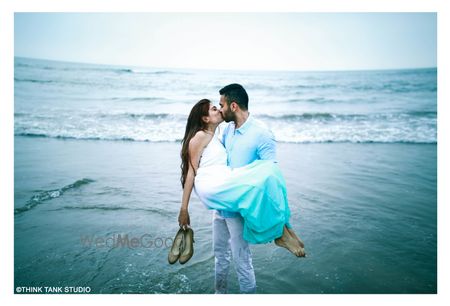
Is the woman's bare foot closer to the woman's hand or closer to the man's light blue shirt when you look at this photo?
the man's light blue shirt

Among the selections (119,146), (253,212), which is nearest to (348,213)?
(253,212)

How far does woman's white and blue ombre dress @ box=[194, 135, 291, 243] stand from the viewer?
8.59 feet

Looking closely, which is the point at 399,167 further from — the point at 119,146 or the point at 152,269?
the point at 119,146

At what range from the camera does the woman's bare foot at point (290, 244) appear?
2.71m

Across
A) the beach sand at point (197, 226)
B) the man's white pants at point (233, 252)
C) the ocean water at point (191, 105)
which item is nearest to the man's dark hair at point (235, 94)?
the man's white pants at point (233, 252)

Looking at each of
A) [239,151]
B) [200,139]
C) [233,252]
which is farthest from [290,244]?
[200,139]

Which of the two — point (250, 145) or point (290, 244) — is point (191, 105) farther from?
point (290, 244)

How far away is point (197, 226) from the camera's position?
475cm

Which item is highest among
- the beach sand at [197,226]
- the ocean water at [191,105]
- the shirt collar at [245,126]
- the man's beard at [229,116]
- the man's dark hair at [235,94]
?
the ocean water at [191,105]

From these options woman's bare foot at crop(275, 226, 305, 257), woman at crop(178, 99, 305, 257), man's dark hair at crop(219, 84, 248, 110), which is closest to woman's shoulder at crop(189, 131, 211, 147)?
woman at crop(178, 99, 305, 257)

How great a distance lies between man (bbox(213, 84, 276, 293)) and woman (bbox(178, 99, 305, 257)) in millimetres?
96

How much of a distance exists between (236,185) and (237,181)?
0.04 meters

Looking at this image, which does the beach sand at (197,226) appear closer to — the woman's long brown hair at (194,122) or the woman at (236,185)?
the woman at (236,185)

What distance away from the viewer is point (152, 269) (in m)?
3.69
